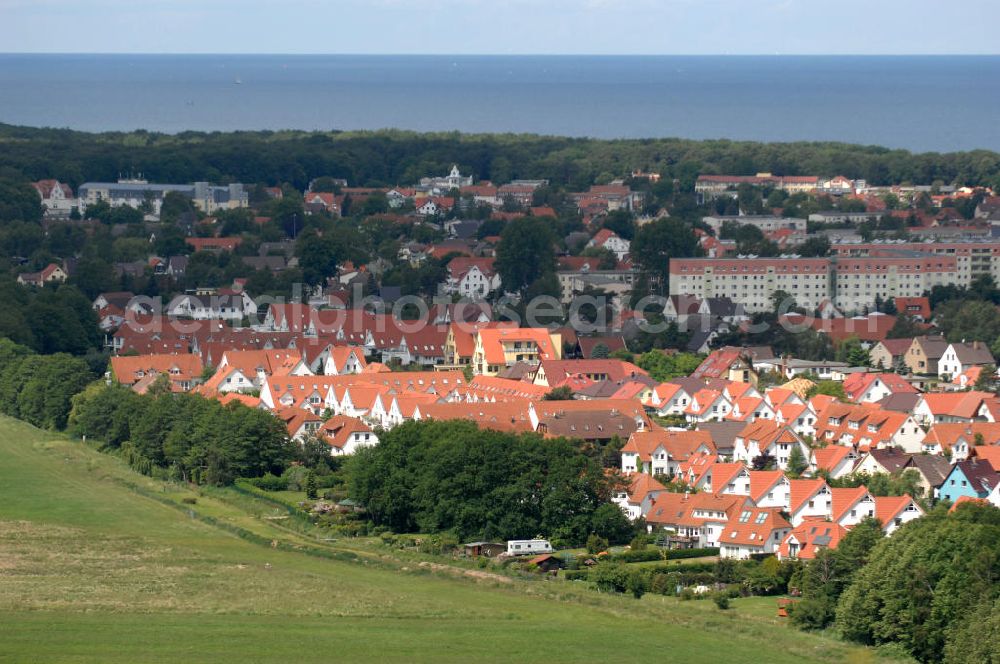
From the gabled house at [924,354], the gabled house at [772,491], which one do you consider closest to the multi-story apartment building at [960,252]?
the gabled house at [924,354]

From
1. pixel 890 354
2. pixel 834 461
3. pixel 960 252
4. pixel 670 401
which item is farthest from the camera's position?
pixel 960 252

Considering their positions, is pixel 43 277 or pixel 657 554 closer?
pixel 657 554

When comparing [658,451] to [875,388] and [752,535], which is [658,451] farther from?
[875,388]

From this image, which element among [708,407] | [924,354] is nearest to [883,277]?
[924,354]

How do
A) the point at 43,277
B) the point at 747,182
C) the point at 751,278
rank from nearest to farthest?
the point at 751,278 → the point at 43,277 → the point at 747,182

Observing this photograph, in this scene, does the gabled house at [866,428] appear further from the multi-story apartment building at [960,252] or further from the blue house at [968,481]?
the multi-story apartment building at [960,252]

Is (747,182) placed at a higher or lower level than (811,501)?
higher

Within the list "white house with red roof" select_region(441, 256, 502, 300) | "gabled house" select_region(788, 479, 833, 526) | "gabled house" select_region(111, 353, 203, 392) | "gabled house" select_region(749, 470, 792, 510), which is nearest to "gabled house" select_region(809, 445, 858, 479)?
"gabled house" select_region(749, 470, 792, 510)
